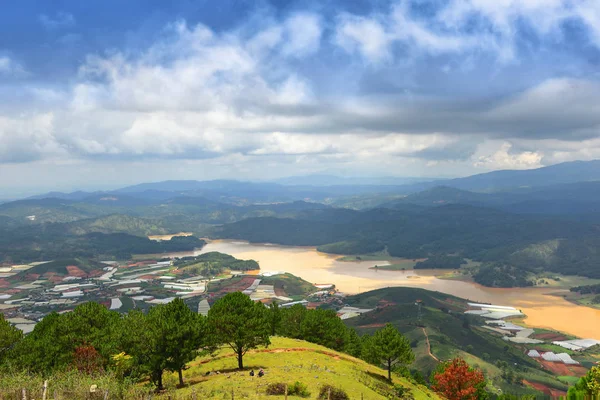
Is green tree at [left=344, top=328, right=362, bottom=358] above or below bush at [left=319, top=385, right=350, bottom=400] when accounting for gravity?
below

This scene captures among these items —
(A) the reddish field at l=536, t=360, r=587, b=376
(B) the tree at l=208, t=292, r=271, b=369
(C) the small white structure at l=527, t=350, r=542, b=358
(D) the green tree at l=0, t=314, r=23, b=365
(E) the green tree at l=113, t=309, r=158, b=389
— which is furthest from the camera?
(C) the small white structure at l=527, t=350, r=542, b=358

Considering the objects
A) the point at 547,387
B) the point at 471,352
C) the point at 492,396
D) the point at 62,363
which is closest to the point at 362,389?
the point at 62,363

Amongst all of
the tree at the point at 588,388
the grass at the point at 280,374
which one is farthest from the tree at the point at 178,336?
the tree at the point at 588,388

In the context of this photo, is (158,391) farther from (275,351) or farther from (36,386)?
(275,351)

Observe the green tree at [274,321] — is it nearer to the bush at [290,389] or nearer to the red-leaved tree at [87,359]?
the red-leaved tree at [87,359]

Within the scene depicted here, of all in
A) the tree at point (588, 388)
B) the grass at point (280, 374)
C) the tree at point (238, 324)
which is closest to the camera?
the tree at point (588, 388)

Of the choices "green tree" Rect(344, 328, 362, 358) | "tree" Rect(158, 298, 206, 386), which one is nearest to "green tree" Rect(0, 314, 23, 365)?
"tree" Rect(158, 298, 206, 386)

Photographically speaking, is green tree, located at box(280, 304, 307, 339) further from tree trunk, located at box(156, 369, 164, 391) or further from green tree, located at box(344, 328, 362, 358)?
tree trunk, located at box(156, 369, 164, 391)
